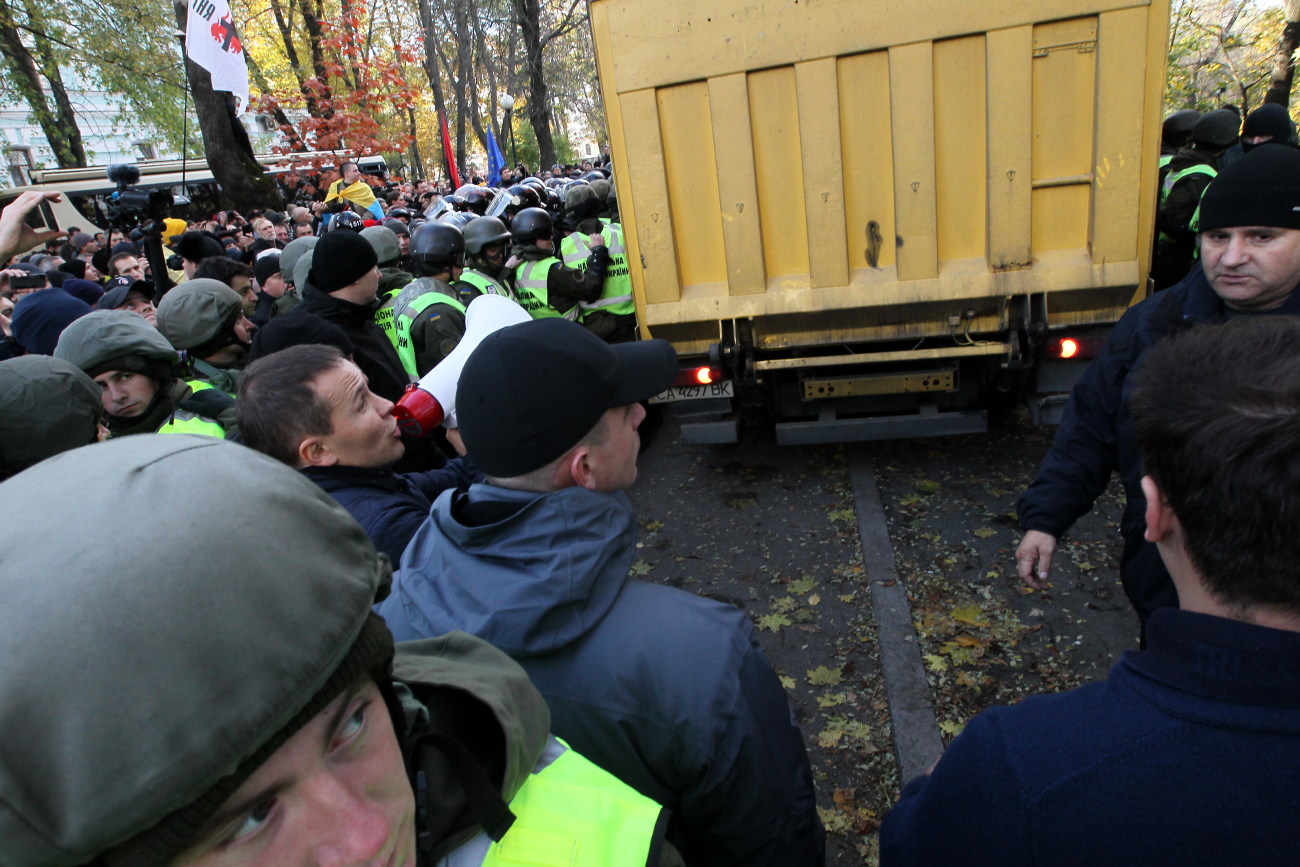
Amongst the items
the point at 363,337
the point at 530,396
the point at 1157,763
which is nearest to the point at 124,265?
the point at 363,337

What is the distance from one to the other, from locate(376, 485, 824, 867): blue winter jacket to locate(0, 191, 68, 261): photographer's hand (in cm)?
268

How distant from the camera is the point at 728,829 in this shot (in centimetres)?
150

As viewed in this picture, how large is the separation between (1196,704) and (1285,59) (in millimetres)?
13361

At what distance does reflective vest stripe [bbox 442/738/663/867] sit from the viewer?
0.99m

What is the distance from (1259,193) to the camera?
2307mm

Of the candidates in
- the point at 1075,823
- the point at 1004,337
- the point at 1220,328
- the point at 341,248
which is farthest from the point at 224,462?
the point at 1004,337

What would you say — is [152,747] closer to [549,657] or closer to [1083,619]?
[549,657]

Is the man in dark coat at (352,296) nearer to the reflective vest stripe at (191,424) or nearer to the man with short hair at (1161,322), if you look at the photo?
the reflective vest stripe at (191,424)

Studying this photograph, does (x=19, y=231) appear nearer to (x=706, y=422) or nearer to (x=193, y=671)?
(x=193, y=671)

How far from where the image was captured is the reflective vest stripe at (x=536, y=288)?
6.08 meters

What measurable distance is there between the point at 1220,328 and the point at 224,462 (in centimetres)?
143

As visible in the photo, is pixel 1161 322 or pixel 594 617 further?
pixel 1161 322

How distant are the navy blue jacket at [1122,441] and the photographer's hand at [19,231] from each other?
391cm

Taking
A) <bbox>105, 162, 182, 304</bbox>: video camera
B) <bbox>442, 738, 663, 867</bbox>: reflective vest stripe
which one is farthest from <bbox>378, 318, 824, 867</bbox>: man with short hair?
<bbox>105, 162, 182, 304</bbox>: video camera
